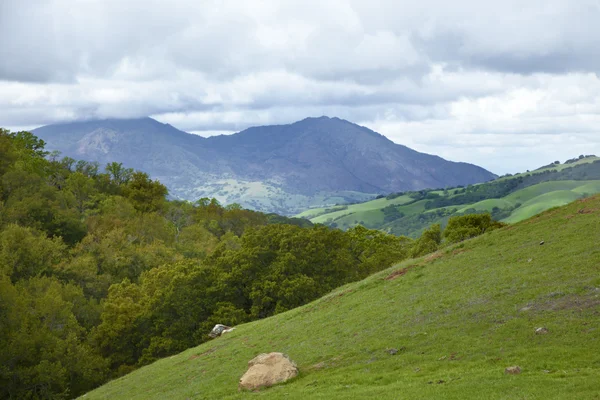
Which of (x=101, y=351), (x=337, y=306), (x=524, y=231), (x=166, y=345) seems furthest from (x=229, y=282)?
(x=524, y=231)

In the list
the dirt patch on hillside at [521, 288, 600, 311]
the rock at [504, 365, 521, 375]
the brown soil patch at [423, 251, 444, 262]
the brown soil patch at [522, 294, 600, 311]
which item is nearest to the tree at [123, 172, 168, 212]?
the brown soil patch at [423, 251, 444, 262]

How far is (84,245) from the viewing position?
91062 millimetres

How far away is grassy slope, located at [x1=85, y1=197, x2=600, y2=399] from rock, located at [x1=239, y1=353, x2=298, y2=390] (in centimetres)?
89

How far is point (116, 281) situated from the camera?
288 feet

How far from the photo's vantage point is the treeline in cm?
5409

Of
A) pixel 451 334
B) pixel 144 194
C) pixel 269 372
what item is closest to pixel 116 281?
pixel 144 194

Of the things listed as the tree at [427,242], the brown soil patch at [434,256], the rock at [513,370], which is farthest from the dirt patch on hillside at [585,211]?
the tree at [427,242]

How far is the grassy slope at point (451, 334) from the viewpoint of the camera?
73.1ft

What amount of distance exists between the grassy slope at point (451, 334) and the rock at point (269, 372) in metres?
0.89

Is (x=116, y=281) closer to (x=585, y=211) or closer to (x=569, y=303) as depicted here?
(x=585, y=211)

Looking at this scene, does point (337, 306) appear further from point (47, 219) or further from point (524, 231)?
point (47, 219)

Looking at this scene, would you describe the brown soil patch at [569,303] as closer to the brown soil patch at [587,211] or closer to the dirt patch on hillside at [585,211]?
the dirt patch on hillside at [585,211]

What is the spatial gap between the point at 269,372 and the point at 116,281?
6530 centimetres

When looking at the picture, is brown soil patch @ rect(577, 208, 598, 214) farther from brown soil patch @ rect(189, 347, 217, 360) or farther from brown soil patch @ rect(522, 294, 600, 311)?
brown soil patch @ rect(189, 347, 217, 360)
